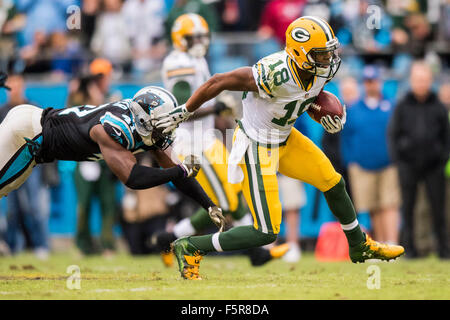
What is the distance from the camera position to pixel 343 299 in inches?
211

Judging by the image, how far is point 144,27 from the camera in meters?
12.1

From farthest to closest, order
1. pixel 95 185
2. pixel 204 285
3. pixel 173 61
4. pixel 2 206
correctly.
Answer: pixel 2 206, pixel 95 185, pixel 173 61, pixel 204 285

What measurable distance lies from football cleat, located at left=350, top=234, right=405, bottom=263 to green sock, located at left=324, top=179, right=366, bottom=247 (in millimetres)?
50

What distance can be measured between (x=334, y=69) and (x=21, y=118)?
99.9 inches

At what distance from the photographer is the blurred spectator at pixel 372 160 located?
1012 centimetres

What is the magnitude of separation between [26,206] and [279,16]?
14.7ft

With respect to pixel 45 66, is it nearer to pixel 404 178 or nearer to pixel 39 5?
pixel 39 5

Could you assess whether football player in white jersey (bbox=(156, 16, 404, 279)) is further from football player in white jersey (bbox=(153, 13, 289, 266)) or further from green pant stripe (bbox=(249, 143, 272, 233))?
football player in white jersey (bbox=(153, 13, 289, 266))

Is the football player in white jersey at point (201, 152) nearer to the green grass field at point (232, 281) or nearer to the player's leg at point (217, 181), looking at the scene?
the player's leg at point (217, 181)

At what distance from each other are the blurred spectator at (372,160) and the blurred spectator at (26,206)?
399cm

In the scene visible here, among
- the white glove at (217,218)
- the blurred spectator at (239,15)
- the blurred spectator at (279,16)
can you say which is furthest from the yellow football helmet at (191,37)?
the blurred spectator at (239,15)

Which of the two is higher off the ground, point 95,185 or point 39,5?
point 39,5

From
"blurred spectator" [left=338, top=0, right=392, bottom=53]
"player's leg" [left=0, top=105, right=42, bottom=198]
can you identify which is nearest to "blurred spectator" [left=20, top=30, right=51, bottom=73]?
"blurred spectator" [left=338, top=0, right=392, bottom=53]

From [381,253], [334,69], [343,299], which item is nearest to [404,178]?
[381,253]
